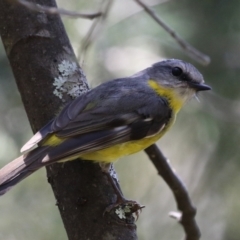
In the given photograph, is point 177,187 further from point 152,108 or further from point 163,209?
point 163,209

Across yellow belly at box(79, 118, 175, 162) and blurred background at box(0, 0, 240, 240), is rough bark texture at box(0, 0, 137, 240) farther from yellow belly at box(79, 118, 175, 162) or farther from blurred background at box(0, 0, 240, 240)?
blurred background at box(0, 0, 240, 240)

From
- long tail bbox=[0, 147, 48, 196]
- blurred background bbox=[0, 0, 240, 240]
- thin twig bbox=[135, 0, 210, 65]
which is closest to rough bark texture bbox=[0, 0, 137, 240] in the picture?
long tail bbox=[0, 147, 48, 196]

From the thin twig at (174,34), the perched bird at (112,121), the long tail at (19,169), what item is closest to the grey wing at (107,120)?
the perched bird at (112,121)

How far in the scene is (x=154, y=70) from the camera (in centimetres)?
372

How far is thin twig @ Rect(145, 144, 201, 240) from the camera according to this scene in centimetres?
360

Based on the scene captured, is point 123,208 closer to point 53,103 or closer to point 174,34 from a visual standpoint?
point 53,103

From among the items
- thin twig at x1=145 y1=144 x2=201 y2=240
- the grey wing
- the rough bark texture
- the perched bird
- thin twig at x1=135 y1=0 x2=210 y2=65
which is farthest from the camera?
thin twig at x1=145 y1=144 x2=201 y2=240

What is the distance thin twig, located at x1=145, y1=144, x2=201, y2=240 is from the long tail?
93cm

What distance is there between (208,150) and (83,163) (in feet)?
5.77

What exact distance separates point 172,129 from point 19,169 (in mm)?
2168

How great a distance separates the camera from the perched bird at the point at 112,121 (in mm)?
2859

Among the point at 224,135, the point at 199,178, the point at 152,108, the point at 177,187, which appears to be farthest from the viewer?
the point at 199,178

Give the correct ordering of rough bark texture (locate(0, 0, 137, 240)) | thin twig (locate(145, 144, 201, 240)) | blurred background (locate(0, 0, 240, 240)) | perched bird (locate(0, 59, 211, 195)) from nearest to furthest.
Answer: rough bark texture (locate(0, 0, 137, 240)) < perched bird (locate(0, 59, 211, 195)) < thin twig (locate(145, 144, 201, 240)) < blurred background (locate(0, 0, 240, 240))

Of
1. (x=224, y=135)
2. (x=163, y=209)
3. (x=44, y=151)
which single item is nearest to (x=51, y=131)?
(x=44, y=151)
